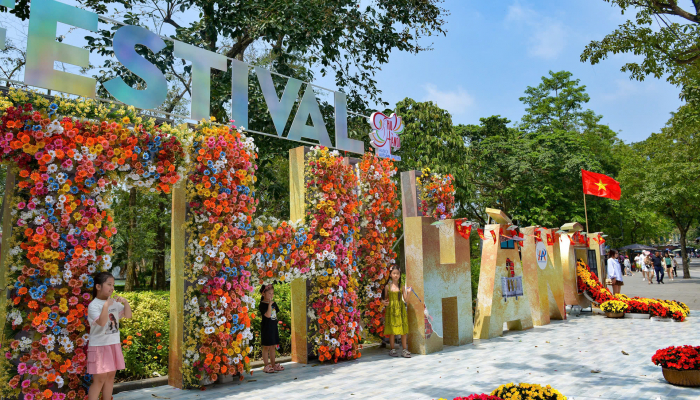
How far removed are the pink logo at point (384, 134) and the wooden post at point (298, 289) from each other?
198 cm

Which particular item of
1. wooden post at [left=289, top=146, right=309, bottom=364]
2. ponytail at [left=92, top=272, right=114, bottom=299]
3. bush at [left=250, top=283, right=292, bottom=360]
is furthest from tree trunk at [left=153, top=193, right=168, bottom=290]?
ponytail at [left=92, top=272, right=114, bottom=299]

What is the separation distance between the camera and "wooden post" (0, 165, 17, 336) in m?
4.80

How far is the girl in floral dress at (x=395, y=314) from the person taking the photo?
815cm

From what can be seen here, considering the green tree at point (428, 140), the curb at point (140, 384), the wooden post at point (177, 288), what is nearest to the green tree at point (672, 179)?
the green tree at point (428, 140)

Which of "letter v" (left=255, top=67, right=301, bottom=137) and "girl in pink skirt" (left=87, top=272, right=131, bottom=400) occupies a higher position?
"letter v" (left=255, top=67, right=301, bottom=137)

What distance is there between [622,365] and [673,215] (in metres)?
22.9

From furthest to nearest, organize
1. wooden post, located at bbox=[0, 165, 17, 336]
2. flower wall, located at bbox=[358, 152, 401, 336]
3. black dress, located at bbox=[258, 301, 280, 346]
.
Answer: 1. flower wall, located at bbox=[358, 152, 401, 336]
2. black dress, located at bbox=[258, 301, 280, 346]
3. wooden post, located at bbox=[0, 165, 17, 336]

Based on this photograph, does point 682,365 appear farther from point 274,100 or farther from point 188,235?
point 274,100

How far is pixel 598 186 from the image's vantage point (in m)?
14.1

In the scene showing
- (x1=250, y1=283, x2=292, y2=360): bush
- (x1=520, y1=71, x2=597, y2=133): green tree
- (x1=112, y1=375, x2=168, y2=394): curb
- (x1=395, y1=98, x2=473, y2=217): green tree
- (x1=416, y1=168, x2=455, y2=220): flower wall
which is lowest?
(x1=112, y1=375, x2=168, y2=394): curb

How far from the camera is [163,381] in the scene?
652cm

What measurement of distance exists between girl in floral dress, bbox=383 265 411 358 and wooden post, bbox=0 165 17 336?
5.52 meters

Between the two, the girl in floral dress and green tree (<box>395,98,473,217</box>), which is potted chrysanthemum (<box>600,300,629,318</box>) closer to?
green tree (<box>395,98,473,217</box>)

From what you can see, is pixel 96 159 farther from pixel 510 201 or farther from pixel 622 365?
pixel 510 201
